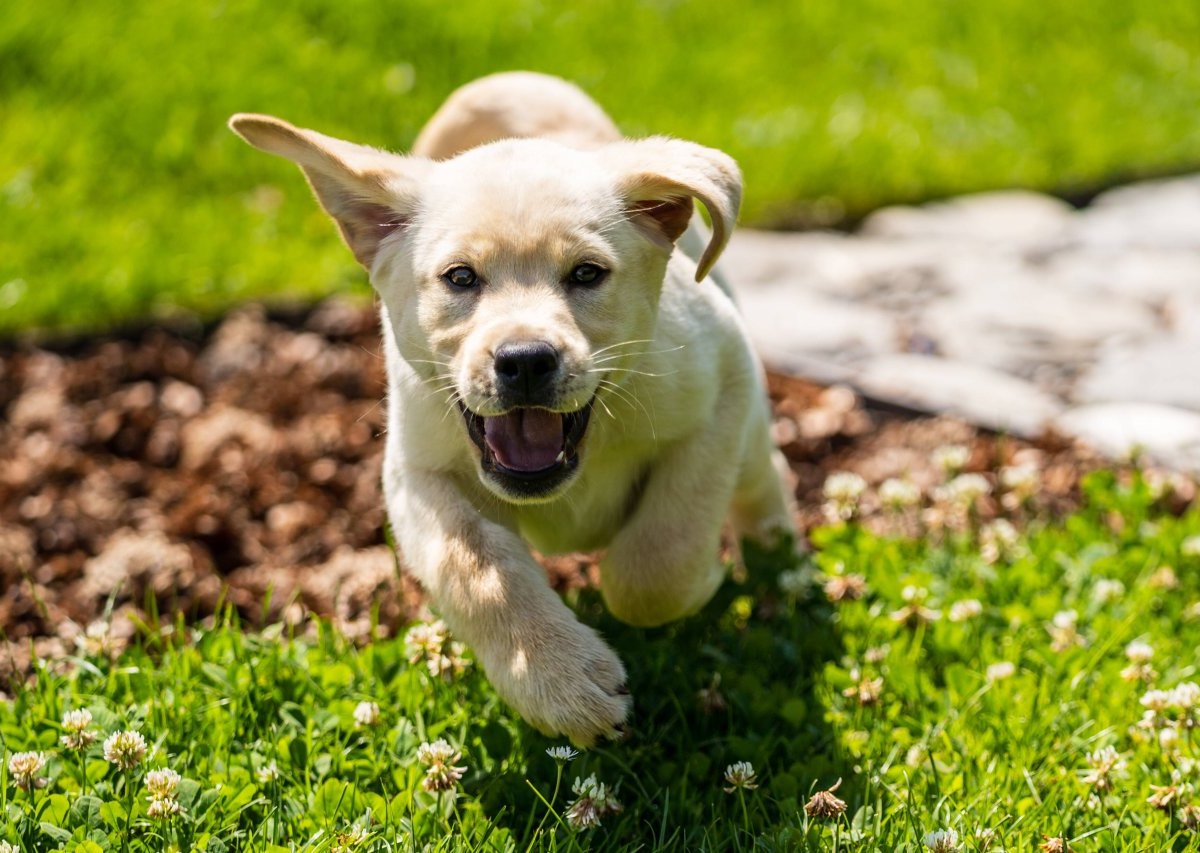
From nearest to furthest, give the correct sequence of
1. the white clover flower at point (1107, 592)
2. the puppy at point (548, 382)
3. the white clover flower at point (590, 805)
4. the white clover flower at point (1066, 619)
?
the white clover flower at point (590, 805)
the puppy at point (548, 382)
the white clover flower at point (1066, 619)
the white clover flower at point (1107, 592)

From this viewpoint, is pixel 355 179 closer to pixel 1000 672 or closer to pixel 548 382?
pixel 548 382

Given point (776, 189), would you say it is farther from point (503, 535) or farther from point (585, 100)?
point (503, 535)

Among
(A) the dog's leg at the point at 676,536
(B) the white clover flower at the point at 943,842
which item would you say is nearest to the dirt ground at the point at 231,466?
(A) the dog's leg at the point at 676,536

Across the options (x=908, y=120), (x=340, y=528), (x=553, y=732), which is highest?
(x=553, y=732)

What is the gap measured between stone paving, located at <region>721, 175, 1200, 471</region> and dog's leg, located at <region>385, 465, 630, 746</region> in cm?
276

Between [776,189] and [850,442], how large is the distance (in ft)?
8.40

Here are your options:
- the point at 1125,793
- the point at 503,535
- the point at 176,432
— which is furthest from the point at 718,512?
the point at 176,432

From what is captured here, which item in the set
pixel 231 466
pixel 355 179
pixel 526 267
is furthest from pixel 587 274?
pixel 231 466

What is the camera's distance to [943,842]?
284 centimetres

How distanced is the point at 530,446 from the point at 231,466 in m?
2.35

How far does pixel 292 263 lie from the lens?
21.5ft

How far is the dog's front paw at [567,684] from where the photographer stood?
3.04 metres

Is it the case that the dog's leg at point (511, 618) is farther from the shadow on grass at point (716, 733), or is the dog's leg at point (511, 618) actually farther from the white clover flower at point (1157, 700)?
the white clover flower at point (1157, 700)

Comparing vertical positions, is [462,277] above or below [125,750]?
above
